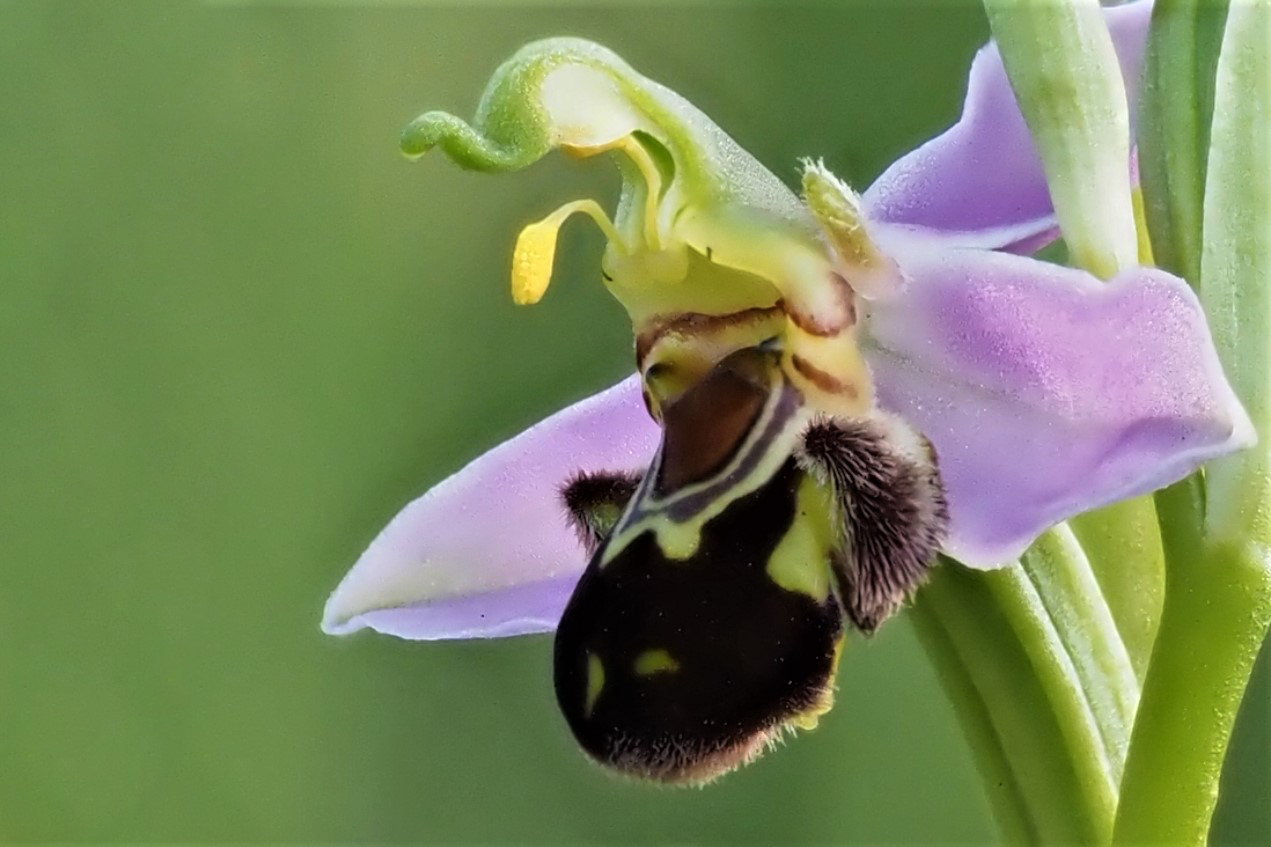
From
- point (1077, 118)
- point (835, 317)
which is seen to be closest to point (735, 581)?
point (835, 317)

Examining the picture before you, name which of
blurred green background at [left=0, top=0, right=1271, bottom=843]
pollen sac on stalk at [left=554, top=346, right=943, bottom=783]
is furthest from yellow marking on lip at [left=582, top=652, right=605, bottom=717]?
blurred green background at [left=0, top=0, right=1271, bottom=843]

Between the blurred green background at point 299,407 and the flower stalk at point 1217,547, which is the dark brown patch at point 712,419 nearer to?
the flower stalk at point 1217,547

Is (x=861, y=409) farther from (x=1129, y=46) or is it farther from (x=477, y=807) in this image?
(x=477, y=807)

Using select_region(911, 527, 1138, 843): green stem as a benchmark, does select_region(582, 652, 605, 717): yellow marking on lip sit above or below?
above

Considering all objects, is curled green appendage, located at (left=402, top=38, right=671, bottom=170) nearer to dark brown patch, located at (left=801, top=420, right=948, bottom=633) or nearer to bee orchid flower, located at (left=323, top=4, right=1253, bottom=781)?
bee orchid flower, located at (left=323, top=4, right=1253, bottom=781)

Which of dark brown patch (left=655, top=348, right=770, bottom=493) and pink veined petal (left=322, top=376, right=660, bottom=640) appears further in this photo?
pink veined petal (left=322, top=376, right=660, bottom=640)

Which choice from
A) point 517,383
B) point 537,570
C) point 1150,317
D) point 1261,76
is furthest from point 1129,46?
point 517,383
